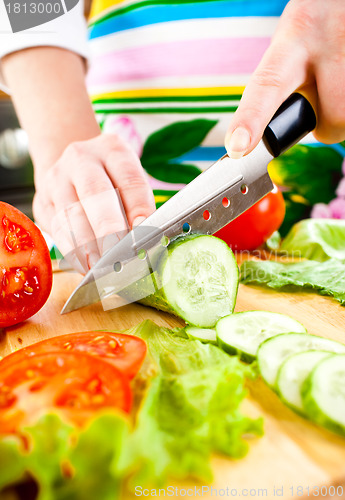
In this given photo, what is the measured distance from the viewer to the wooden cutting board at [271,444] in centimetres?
90

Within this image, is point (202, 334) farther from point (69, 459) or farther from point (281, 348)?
point (69, 459)

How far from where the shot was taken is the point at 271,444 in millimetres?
1006

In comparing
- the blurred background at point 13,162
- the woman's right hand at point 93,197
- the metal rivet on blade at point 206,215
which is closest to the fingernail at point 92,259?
the woman's right hand at point 93,197

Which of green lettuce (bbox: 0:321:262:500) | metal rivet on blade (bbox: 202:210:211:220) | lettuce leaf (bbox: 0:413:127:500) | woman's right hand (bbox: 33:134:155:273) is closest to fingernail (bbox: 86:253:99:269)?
woman's right hand (bbox: 33:134:155:273)

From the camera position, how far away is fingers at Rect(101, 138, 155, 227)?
1.80m

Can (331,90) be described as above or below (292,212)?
above

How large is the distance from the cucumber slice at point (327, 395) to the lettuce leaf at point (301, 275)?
0.68 m

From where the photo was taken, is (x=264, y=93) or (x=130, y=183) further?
(x=130, y=183)

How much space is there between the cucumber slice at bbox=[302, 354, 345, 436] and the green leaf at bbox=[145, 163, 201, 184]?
5.27ft

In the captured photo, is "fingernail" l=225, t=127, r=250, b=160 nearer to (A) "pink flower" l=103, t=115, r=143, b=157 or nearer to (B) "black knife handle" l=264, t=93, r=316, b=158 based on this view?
(B) "black knife handle" l=264, t=93, r=316, b=158

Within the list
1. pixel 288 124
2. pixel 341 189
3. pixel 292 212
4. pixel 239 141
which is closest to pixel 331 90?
pixel 288 124

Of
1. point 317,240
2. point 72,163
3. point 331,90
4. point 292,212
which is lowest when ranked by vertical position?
point 292,212

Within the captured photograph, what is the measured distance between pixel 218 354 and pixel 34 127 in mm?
1546

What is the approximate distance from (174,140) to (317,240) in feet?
2.92
